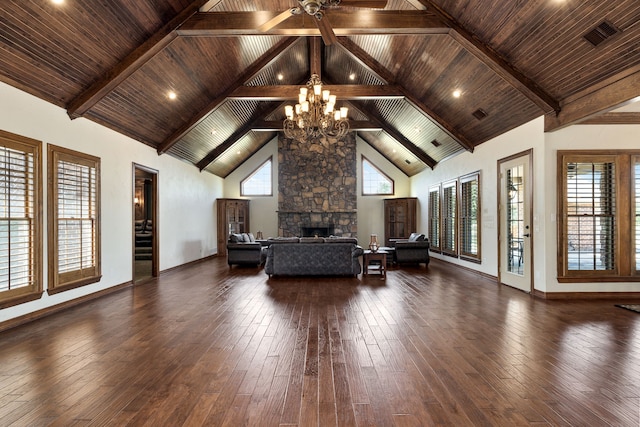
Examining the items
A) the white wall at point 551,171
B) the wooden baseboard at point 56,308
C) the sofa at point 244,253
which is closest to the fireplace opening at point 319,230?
the sofa at point 244,253

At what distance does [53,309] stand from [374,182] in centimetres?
1056

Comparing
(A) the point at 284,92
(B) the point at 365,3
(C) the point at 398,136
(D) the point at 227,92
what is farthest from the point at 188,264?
(B) the point at 365,3

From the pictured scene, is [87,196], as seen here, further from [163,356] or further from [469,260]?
[469,260]

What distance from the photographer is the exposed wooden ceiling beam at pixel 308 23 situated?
507cm

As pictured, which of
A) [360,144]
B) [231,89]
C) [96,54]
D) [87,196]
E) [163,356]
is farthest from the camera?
[360,144]

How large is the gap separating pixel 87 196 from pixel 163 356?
3.58 metres

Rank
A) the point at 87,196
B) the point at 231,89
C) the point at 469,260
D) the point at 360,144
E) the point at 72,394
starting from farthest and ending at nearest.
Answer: the point at 360,144
the point at 469,260
the point at 231,89
the point at 87,196
the point at 72,394

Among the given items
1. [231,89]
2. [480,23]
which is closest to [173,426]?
[480,23]

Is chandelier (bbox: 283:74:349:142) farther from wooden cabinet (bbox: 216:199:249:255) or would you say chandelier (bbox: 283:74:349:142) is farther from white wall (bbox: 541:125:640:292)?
wooden cabinet (bbox: 216:199:249:255)

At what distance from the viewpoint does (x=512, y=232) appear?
6.50m

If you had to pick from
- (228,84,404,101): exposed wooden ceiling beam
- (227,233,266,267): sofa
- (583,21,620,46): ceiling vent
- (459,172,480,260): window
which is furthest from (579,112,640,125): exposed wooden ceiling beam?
(227,233,266,267): sofa

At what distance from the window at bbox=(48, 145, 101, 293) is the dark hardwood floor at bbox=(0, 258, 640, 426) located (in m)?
0.52

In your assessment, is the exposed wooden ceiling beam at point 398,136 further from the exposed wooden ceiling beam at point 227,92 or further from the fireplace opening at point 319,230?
the fireplace opening at point 319,230

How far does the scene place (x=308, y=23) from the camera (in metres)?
5.09
